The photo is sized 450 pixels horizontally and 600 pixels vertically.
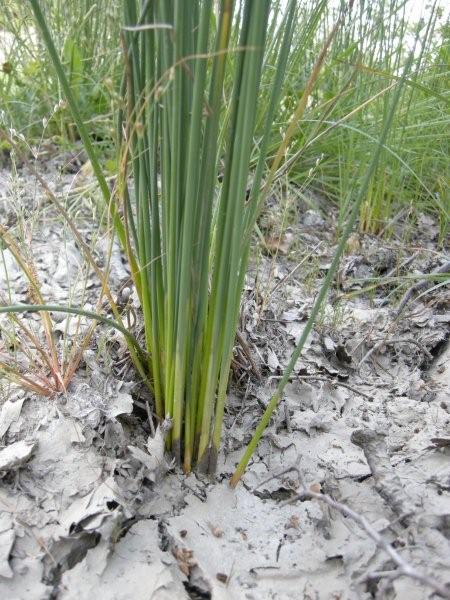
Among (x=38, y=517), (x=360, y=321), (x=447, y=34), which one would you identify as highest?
(x=447, y=34)

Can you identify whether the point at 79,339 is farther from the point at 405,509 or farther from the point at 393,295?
the point at 393,295

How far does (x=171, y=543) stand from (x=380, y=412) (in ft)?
1.89

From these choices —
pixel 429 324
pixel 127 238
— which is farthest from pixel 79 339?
→ pixel 429 324

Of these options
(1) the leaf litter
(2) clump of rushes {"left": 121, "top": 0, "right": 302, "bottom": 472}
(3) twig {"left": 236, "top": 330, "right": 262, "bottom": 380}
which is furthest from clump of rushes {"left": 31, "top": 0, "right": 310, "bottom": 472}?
(3) twig {"left": 236, "top": 330, "right": 262, "bottom": 380}

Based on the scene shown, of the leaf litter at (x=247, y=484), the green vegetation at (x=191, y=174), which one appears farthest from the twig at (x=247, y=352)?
the green vegetation at (x=191, y=174)

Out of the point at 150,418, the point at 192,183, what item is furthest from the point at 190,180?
the point at 150,418

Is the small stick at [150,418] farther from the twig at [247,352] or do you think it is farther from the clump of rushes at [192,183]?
the twig at [247,352]

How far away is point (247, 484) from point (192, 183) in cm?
58

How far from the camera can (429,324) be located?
1606 mm

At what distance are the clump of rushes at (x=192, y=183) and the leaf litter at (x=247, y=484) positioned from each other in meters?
0.10

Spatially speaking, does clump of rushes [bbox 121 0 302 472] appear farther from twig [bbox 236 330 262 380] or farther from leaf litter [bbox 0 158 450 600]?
twig [bbox 236 330 262 380]

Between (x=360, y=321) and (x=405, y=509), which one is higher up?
(x=405, y=509)

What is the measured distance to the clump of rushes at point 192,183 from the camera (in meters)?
0.79

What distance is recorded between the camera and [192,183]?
84 centimetres
